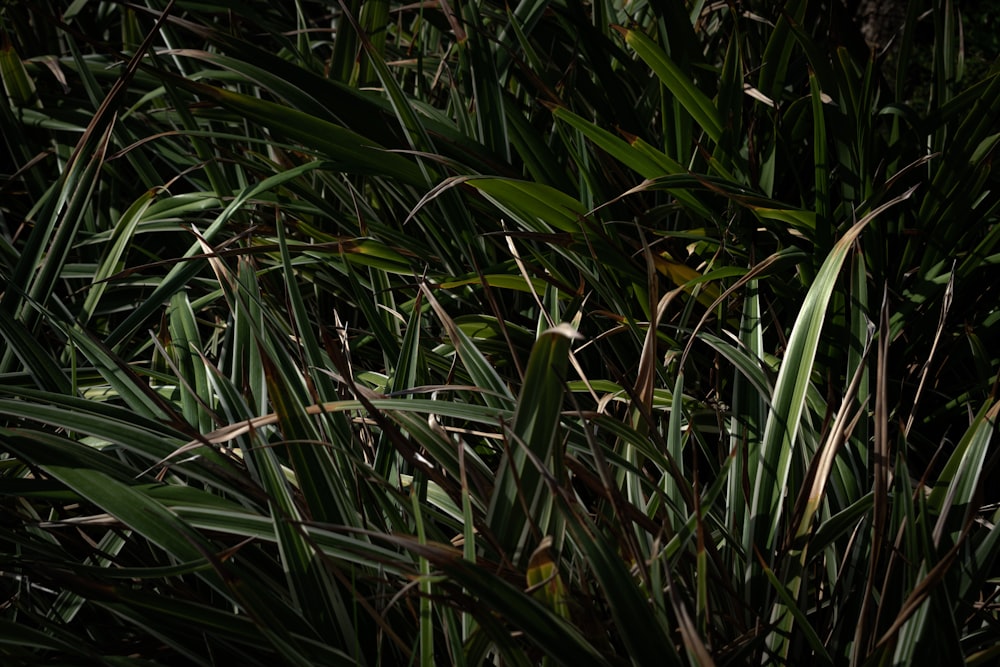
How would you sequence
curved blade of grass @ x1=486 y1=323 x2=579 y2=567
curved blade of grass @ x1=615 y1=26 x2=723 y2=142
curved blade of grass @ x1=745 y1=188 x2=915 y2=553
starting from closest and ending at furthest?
curved blade of grass @ x1=486 y1=323 x2=579 y2=567, curved blade of grass @ x1=745 y1=188 x2=915 y2=553, curved blade of grass @ x1=615 y1=26 x2=723 y2=142

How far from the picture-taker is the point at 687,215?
1.31 metres

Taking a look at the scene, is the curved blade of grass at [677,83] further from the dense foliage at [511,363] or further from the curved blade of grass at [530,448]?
the curved blade of grass at [530,448]

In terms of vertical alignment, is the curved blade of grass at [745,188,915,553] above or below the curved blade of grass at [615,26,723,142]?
below

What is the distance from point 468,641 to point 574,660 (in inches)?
3.3

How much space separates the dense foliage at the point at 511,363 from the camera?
2.14ft

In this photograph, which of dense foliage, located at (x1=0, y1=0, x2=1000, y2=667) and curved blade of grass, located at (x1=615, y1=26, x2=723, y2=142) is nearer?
dense foliage, located at (x1=0, y1=0, x2=1000, y2=667)

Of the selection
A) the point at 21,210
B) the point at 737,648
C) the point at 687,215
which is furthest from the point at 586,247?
the point at 21,210

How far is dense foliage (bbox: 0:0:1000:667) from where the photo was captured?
0.65m

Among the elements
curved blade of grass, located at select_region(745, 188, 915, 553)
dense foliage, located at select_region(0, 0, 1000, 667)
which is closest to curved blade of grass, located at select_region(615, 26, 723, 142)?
dense foliage, located at select_region(0, 0, 1000, 667)

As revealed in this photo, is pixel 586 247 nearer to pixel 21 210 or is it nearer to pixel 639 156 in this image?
pixel 639 156

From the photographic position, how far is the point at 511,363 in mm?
1165

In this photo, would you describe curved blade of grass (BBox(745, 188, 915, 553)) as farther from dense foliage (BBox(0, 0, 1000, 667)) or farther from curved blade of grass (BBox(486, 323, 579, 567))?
curved blade of grass (BBox(486, 323, 579, 567))

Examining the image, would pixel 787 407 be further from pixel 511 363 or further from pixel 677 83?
pixel 677 83

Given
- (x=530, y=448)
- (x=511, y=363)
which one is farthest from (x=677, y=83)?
(x=530, y=448)
